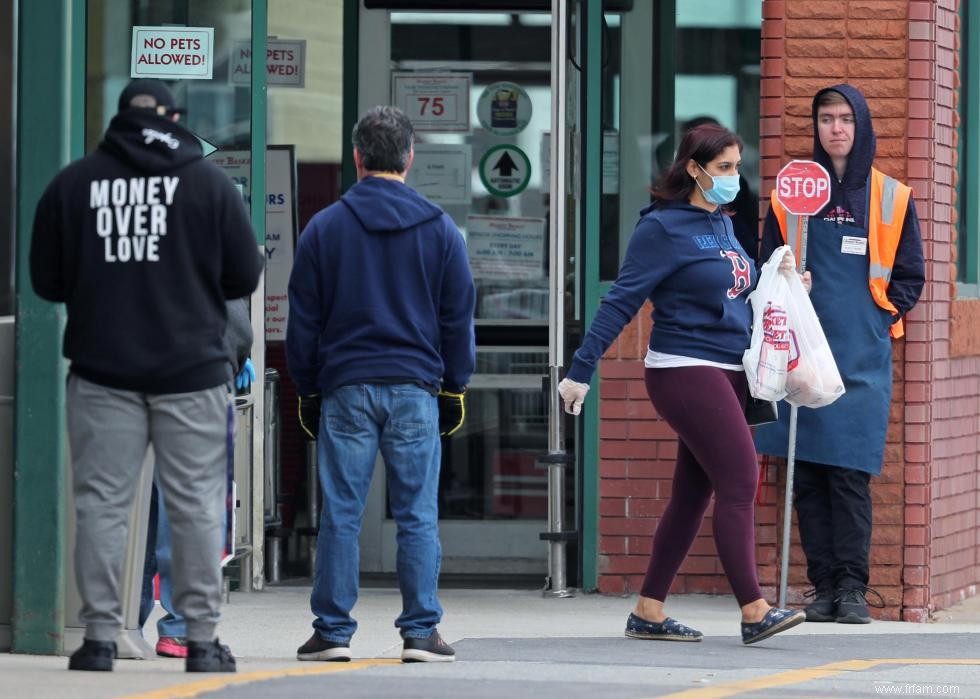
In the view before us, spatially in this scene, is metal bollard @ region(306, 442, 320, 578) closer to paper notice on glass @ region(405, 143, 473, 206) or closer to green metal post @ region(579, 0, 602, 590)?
paper notice on glass @ region(405, 143, 473, 206)

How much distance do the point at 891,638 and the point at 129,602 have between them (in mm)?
2819

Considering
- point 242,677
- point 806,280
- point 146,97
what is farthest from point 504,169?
point 242,677

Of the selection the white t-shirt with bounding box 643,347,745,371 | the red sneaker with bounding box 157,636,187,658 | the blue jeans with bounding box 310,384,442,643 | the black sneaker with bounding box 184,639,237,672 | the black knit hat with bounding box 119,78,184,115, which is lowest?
the red sneaker with bounding box 157,636,187,658

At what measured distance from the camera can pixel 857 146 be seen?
7.86m

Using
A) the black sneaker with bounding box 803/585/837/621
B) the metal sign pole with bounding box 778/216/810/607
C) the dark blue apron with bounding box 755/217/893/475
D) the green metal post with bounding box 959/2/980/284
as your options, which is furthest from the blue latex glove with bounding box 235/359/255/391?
the green metal post with bounding box 959/2/980/284

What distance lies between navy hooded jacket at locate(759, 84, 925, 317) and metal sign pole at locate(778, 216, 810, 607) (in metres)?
0.15

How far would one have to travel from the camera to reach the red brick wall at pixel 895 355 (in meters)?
8.16

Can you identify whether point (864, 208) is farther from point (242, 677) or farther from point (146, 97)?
point (242, 677)

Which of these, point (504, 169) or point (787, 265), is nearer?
point (787, 265)

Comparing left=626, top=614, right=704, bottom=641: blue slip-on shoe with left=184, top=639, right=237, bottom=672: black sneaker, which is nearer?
left=184, top=639, right=237, bottom=672: black sneaker

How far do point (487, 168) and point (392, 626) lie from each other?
2.63 metres

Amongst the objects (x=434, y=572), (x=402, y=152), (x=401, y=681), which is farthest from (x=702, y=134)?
(x=401, y=681)

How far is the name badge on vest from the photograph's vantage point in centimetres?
787

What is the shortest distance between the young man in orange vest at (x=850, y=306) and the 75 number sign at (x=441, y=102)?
6.38 feet
